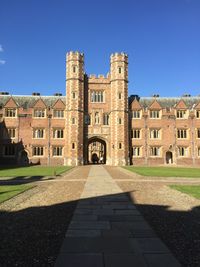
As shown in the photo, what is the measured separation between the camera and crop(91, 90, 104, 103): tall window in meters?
47.3

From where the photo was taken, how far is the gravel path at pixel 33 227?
5.22 m

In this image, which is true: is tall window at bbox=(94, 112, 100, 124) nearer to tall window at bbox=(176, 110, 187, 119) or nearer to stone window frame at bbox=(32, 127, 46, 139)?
stone window frame at bbox=(32, 127, 46, 139)

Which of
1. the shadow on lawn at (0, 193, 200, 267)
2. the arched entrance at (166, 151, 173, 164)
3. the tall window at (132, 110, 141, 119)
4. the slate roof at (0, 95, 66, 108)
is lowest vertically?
the shadow on lawn at (0, 193, 200, 267)

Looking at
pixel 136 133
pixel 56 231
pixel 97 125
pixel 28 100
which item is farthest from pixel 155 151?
pixel 56 231

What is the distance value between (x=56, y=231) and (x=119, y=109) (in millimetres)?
38831

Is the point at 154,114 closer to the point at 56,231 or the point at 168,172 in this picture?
the point at 168,172

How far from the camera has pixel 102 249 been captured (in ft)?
17.9

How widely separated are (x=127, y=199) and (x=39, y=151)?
36.1m

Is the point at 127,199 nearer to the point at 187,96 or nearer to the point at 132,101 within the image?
the point at 132,101

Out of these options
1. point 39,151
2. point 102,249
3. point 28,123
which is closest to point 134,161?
point 39,151

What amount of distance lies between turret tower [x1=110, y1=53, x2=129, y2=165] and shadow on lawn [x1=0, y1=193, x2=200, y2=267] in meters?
34.1

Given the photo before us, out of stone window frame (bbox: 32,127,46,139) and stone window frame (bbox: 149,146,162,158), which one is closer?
stone window frame (bbox: 32,127,46,139)

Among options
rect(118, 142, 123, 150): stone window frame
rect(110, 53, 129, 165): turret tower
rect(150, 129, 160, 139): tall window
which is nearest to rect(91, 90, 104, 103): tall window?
rect(110, 53, 129, 165): turret tower

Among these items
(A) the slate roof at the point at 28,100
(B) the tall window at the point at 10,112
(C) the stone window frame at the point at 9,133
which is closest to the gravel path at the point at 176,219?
(C) the stone window frame at the point at 9,133
